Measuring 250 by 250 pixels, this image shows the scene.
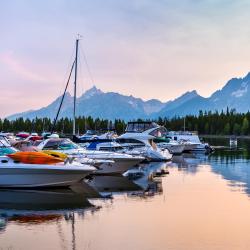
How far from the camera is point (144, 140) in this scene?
60281 mm

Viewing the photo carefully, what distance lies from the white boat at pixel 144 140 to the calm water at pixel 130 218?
877 inches

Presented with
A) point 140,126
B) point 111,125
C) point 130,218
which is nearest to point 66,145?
point 130,218

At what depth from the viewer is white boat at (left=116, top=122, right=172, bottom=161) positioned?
56.7m

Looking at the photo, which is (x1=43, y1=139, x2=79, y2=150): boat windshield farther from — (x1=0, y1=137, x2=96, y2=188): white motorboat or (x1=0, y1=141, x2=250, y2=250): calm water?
(x1=0, y1=137, x2=96, y2=188): white motorboat

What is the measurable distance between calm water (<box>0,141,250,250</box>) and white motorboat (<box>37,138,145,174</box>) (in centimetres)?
424

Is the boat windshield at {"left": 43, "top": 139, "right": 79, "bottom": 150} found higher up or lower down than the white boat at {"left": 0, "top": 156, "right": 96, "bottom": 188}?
higher up

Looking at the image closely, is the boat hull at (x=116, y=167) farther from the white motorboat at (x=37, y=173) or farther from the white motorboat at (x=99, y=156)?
the white motorboat at (x=37, y=173)

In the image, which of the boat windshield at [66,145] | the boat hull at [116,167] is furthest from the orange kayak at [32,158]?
the boat windshield at [66,145]

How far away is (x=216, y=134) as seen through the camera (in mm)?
191000

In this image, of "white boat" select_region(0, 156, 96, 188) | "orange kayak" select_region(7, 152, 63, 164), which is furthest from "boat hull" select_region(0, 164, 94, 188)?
"orange kayak" select_region(7, 152, 63, 164)

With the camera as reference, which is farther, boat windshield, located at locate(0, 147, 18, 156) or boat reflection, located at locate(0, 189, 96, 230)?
boat windshield, located at locate(0, 147, 18, 156)

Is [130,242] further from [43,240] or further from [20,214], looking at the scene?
[20,214]

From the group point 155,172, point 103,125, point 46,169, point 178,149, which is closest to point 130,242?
point 46,169

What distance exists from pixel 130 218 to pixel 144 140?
37.9 metres
